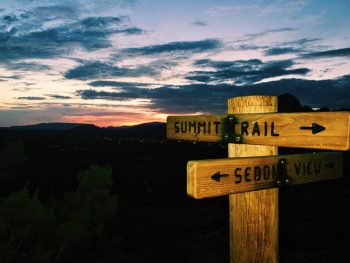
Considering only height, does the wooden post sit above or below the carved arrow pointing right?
below

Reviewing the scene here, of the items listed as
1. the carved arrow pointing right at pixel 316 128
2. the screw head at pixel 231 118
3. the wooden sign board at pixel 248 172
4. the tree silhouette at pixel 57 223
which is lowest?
the tree silhouette at pixel 57 223

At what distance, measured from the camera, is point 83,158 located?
85.2m

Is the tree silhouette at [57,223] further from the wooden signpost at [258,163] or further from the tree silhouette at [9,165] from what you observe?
the wooden signpost at [258,163]

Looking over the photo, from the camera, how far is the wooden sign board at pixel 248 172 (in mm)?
2051

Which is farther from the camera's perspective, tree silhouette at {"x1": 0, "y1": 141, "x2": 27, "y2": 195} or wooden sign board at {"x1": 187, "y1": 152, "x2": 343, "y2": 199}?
tree silhouette at {"x1": 0, "y1": 141, "x2": 27, "y2": 195}

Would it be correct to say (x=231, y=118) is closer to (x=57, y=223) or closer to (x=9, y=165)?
(x=57, y=223)

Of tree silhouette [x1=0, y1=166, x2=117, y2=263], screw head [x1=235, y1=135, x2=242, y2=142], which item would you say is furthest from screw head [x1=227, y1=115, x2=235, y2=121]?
tree silhouette [x1=0, y1=166, x2=117, y2=263]

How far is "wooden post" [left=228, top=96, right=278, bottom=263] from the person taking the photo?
2.42 meters

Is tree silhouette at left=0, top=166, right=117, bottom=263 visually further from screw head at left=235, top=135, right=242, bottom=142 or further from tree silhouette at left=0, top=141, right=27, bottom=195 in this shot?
screw head at left=235, top=135, right=242, bottom=142

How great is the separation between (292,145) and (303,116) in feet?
0.62

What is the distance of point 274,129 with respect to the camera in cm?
230

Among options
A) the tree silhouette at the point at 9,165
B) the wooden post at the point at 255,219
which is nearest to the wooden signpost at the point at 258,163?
the wooden post at the point at 255,219

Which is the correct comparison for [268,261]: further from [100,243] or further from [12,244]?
[100,243]

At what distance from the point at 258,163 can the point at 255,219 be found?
1.48ft
